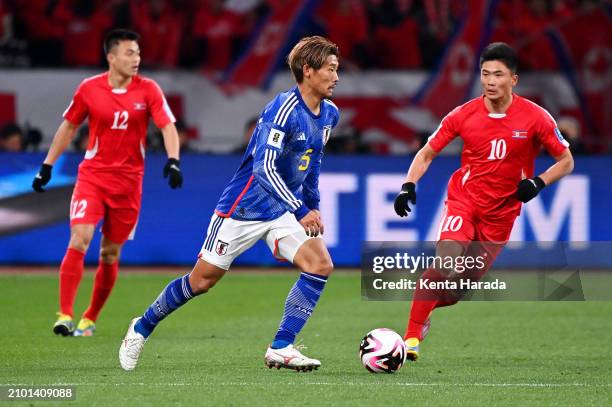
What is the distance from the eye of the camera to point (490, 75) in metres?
8.39

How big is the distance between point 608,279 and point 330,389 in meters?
4.15

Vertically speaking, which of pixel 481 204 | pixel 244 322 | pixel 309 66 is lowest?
pixel 244 322

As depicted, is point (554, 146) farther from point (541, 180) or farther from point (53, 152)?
point (53, 152)

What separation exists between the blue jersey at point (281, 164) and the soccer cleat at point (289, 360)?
813 millimetres

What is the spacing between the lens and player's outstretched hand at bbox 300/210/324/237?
733cm

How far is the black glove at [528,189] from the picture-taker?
8.07m

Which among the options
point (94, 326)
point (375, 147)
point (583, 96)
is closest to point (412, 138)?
point (375, 147)

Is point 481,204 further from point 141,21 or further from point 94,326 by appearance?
point 141,21

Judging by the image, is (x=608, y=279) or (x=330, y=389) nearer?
(x=330, y=389)

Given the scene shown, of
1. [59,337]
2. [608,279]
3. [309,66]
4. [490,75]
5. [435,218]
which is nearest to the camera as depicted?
[309,66]

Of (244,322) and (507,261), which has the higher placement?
(507,261)

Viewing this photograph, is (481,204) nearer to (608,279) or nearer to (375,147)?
(608,279)

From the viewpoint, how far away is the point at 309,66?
301 inches

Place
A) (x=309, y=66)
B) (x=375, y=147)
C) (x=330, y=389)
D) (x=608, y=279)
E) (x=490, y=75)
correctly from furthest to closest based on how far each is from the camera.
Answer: (x=375, y=147) → (x=608, y=279) → (x=490, y=75) → (x=309, y=66) → (x=330, y=389)
